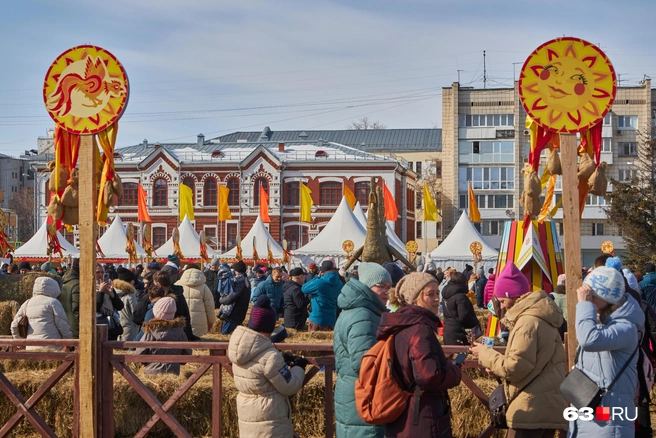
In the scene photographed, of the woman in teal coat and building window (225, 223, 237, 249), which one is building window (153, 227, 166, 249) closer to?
building window (225, 223, 237, 249)

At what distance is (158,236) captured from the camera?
61875mm

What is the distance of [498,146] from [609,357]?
66161mm

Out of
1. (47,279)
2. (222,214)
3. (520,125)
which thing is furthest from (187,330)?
(520,125)

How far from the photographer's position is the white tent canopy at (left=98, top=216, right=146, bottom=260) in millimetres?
40719

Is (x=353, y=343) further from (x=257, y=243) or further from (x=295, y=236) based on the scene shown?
(x=295, y=236)

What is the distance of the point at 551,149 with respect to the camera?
7.39 m

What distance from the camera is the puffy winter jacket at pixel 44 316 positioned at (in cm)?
906

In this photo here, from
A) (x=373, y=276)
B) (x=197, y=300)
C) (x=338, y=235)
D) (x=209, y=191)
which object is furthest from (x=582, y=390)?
(x=209, y=191)

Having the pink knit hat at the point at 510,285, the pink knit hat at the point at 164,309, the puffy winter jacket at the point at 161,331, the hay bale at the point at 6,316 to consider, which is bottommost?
the hay bale at the point at 6,316

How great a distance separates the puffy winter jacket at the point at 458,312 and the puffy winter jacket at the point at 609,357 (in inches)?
202

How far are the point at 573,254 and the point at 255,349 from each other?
7.68 ft

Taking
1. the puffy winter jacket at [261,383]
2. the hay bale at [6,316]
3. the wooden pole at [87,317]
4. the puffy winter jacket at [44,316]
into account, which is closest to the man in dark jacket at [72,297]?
the puffy winter jacket at [44,316]

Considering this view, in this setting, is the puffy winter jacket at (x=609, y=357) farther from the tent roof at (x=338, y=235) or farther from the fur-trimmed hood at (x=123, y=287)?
the tent roof at (x=338, y=235)

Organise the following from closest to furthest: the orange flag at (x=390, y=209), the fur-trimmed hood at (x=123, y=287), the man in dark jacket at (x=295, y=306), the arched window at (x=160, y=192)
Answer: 1. the fur-trimmed hood at (x=123, y=287)
2. the man in dark jacket at (x=295, y=306)
3. the orange flag at (x=390, y=209)
4. the arched window at (x=160, y=192)
